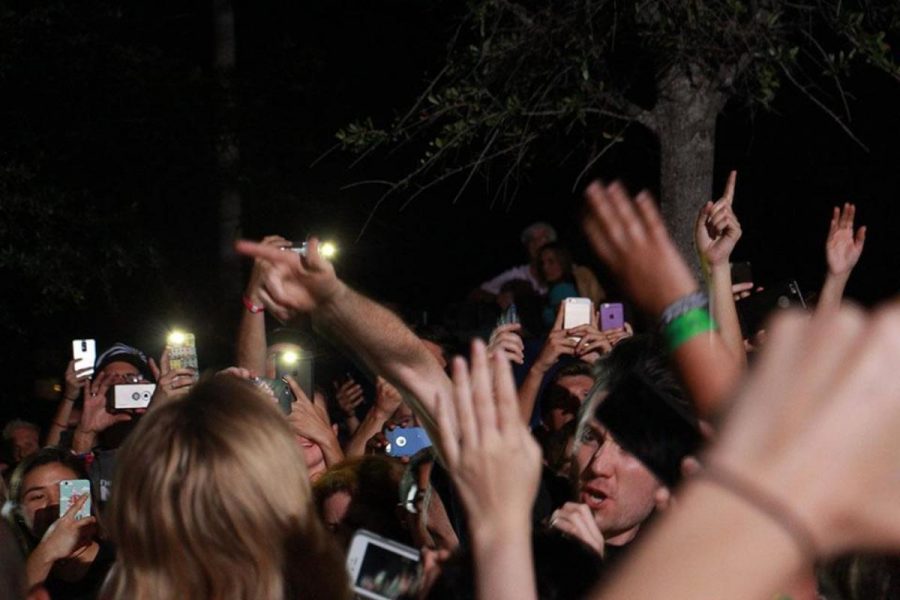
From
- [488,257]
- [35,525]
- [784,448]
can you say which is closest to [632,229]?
[784,448]

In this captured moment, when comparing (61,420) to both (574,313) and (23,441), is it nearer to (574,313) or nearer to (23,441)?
(23,441)

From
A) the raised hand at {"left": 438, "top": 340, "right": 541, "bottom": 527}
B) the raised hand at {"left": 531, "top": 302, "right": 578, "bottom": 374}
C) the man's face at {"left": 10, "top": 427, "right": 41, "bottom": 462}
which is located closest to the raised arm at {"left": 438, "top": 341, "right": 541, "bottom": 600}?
the raised hand at {"left": 438, "top": 340, "right": 541, "bottom": 527}

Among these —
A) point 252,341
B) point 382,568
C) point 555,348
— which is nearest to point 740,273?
point 555,348

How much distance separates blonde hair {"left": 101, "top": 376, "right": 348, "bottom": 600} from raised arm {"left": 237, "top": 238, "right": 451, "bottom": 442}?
18.0 inches

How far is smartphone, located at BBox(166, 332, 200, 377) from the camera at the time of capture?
5.58m

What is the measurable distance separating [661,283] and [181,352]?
13.4ft

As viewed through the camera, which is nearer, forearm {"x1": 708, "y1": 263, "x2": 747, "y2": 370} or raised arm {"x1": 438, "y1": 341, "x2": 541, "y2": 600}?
raised arm {"x1": 438, "y1": 341, "x2": 541, "y2": 600}

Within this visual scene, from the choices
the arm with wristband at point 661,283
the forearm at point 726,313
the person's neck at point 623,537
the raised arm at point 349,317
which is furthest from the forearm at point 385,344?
the arm with wristband at point 661,283

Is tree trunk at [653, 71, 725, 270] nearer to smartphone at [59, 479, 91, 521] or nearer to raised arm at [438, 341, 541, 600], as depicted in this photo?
smartphone at [59, 479, 91, 521]

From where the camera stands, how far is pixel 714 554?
0.99 metres

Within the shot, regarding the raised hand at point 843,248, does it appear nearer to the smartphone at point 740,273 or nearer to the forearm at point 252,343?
the smartphone at point 740,273

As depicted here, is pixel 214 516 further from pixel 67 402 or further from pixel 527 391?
pixel 67 402

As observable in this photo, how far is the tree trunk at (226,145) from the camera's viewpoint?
444 inches

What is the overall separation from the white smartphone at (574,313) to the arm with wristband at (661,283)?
3.51 meters
